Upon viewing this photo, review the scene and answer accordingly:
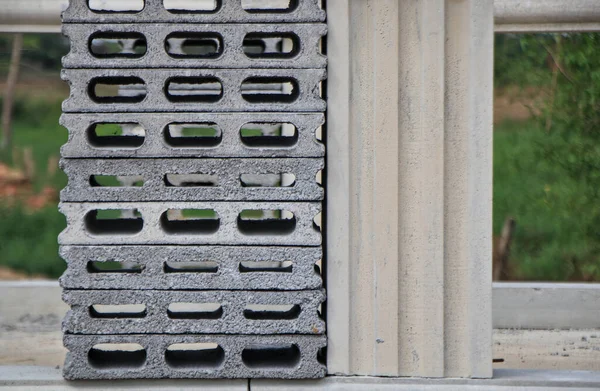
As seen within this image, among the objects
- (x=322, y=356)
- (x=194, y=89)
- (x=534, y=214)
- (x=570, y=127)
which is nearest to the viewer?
(x=322, y=356)

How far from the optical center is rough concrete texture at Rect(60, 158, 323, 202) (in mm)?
2861

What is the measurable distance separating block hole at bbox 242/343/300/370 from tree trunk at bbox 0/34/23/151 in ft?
33.3

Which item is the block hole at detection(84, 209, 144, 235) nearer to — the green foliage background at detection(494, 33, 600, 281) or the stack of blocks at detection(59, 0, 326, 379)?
the stack of blocks at detection(59, 0, 326, 379)

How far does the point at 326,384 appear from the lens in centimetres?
288

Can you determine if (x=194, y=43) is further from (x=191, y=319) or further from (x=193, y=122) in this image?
(x=191, y=319)

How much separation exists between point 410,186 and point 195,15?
0.99 meters

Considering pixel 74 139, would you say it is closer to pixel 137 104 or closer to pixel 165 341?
pixel 137 104

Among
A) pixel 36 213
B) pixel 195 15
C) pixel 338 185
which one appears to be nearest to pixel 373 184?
pixel 338 185

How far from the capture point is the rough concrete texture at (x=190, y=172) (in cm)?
286

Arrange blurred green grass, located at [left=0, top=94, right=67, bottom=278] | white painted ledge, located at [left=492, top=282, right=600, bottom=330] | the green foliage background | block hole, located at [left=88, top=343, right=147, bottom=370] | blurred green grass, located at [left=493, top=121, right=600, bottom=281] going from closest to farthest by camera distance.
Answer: block hole, located at [left=88, top=343, right=147, bottom=370]
white painted ledge, located at [left=492, top=282, right=600, bottom=330]
the green foliage background
blurred green grass, located at [left=493, top=121, right=600, bottom=281]
blurred green grass, located at [left=0, top=94, right=67, bottom=278]

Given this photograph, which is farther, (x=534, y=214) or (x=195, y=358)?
(x=534, y=214)

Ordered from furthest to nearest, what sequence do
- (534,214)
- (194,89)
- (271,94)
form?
(534,214), (194,89), (271,94)

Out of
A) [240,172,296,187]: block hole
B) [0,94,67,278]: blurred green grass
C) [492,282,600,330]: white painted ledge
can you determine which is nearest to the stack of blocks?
[240,172,296,187]: block hole

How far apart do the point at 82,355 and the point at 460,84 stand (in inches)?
66.0
